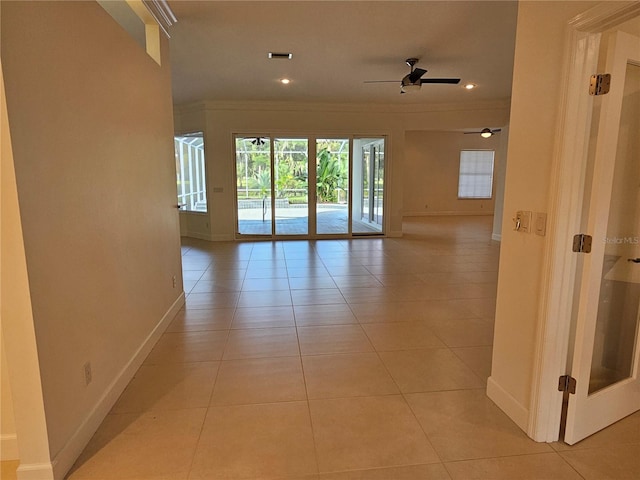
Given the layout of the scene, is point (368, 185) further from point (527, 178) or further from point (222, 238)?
point (527, 178)

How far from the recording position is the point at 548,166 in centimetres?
186

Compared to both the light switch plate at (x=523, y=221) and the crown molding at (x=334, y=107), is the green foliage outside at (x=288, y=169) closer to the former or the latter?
the crown molding at (x=334, y=107)

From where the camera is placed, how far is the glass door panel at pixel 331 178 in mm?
8281

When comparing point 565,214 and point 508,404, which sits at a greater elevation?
point 565,214

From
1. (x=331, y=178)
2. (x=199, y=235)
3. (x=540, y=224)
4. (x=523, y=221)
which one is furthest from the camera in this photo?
(x=199, y=235)

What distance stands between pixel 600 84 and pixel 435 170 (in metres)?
11.0

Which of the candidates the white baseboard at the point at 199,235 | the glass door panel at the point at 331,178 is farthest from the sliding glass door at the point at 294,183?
the white baseboard at the point at 199,235

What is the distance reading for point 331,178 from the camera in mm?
8422

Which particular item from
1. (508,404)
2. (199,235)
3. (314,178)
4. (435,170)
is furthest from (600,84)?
(435,170)

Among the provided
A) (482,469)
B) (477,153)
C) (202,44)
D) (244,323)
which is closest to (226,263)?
(244,323)

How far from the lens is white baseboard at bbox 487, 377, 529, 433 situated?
2076 mm

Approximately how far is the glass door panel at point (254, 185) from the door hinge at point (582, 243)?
6878 millimetres

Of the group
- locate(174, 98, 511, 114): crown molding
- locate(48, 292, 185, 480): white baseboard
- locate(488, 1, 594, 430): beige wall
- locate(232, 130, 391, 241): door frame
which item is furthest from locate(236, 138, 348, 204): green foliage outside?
locate(488, 1, 594, 430): beige wall

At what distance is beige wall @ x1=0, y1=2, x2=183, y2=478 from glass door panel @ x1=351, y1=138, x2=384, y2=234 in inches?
250
